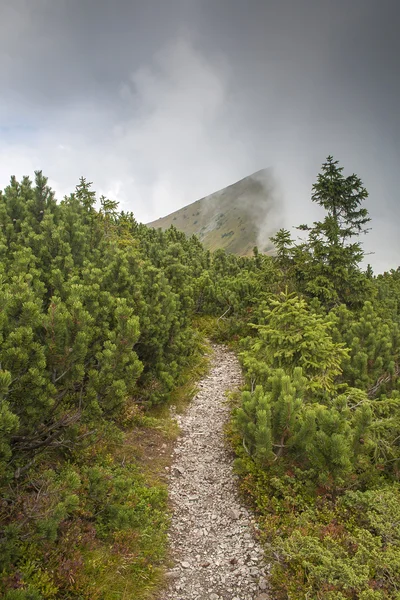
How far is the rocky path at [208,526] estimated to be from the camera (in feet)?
17.7

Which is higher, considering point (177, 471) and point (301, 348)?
point (301, 348)

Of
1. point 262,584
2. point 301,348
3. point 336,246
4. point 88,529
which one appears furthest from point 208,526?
point 336,246

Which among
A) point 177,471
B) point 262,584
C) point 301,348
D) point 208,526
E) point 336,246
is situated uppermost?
point 336,246

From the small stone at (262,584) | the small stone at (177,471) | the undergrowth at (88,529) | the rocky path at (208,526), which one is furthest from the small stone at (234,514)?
the small stone at (177,471)

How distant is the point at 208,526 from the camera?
671cm

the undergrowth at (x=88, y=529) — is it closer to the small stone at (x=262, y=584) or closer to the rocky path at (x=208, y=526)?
the rocky path at (x=208, y=526)

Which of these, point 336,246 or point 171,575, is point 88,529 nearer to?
point 171,575

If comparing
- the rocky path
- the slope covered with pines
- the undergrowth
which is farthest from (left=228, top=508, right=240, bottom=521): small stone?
the undergrowth

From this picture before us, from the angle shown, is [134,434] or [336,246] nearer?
[134,434]

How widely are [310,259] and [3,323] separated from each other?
12.4 meters

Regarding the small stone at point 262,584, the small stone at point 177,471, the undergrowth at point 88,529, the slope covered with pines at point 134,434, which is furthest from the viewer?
the small stone at point 177,471

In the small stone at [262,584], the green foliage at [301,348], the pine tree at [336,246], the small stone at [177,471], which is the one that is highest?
the pine tree at [336,246]

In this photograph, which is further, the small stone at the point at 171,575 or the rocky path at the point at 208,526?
the small stone at the point at 171,575

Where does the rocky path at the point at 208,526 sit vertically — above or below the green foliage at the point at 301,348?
below
